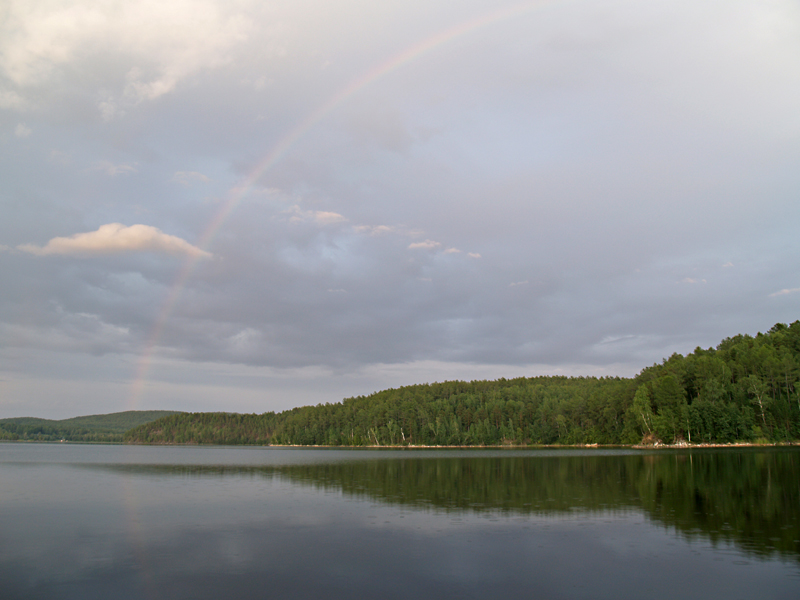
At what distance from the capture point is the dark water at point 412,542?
16188 mm

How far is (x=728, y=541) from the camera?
21328 mm

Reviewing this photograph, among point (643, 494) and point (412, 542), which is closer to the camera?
point (412, 542)

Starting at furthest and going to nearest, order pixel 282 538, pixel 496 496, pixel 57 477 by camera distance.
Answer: pixel 57 477 → pixel 496 496 → pixel 282 538

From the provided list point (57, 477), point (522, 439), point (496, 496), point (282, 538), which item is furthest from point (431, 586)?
point (522, 439)

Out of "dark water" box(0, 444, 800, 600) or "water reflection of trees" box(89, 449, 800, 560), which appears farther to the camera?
"water reflection of trees" box(89, 449, 800, 560)

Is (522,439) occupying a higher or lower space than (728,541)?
lower

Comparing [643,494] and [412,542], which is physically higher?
[412,542]

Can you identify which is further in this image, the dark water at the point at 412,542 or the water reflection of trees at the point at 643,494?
the water reflection of trees at the point at 643,494

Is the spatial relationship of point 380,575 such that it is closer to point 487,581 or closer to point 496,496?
point 487,581

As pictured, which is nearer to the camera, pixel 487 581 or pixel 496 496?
pixel 487 581

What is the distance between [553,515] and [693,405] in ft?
336

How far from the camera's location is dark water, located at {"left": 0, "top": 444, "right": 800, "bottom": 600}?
16188 millimetres

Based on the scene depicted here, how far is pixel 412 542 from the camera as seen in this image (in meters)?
22.2

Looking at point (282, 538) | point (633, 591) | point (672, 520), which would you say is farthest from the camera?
point (672, 520)
